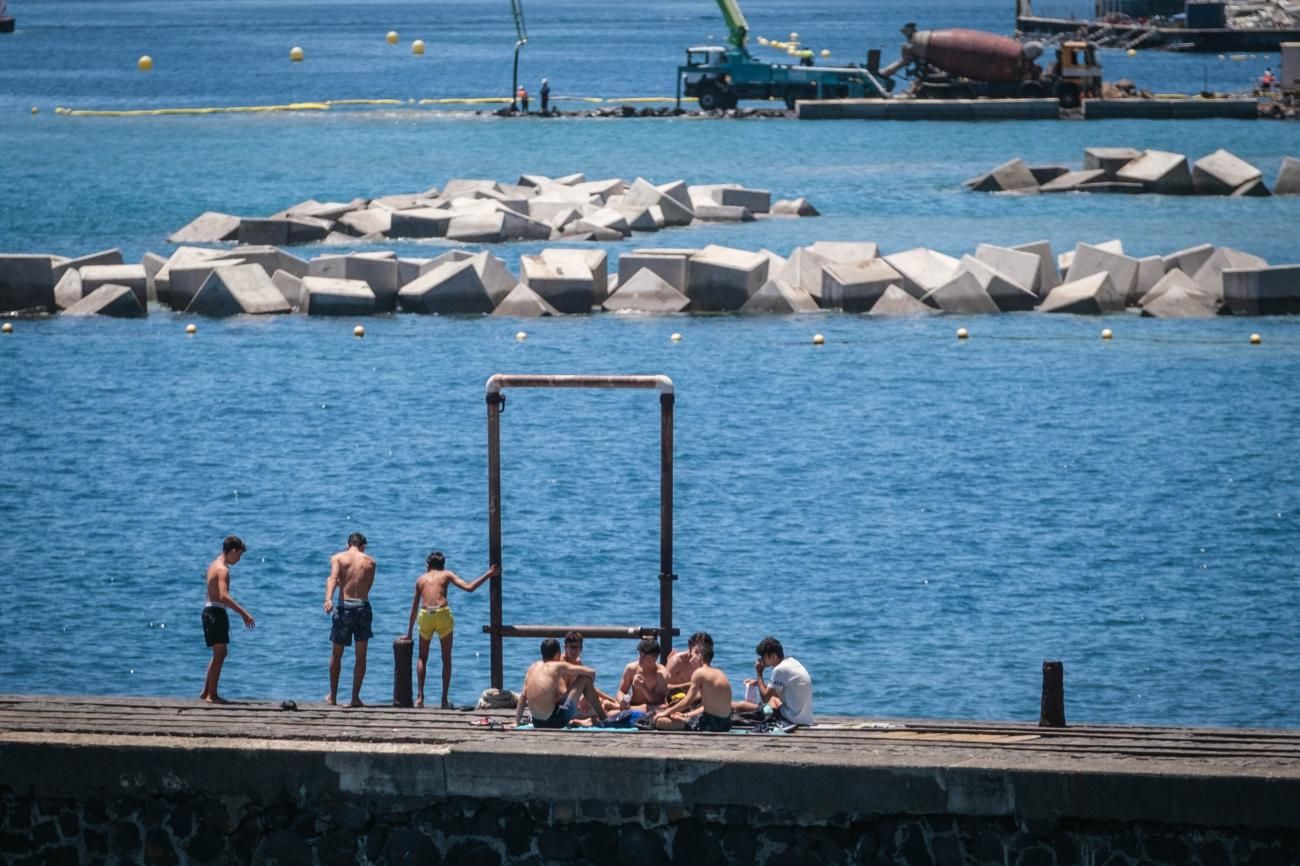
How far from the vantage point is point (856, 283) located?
1453 inches

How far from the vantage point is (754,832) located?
1145 centimetres

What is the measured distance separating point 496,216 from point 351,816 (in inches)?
1313

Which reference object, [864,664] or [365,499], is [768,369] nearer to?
[365,499]

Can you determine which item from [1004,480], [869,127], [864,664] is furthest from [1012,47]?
[864,664]

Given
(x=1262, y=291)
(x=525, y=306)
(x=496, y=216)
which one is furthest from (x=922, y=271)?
(x=496, y=216)

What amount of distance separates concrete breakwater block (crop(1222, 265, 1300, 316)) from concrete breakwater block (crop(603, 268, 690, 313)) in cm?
956

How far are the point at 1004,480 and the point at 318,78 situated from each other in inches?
3667

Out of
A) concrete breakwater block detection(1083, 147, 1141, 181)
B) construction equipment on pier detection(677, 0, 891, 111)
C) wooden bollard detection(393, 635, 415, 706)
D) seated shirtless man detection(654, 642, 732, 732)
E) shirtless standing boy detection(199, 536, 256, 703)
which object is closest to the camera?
seated shirtless man detection(654, 642, 732, 732)

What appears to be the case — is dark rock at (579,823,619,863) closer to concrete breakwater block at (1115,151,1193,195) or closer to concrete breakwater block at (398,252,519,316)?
concrete breakwater block at (398,252,519,316)

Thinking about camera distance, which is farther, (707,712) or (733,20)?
(733,20)

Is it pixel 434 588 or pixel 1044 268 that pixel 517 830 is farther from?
pixel 1044 268

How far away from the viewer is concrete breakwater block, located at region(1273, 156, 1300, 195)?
52.8 metres

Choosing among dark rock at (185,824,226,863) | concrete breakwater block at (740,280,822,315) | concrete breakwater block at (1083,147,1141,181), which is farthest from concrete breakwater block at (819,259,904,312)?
dark rock at (185,824,226,863)

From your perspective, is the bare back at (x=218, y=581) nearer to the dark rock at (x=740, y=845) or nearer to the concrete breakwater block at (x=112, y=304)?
the dark rock at (x=740, y=845)
